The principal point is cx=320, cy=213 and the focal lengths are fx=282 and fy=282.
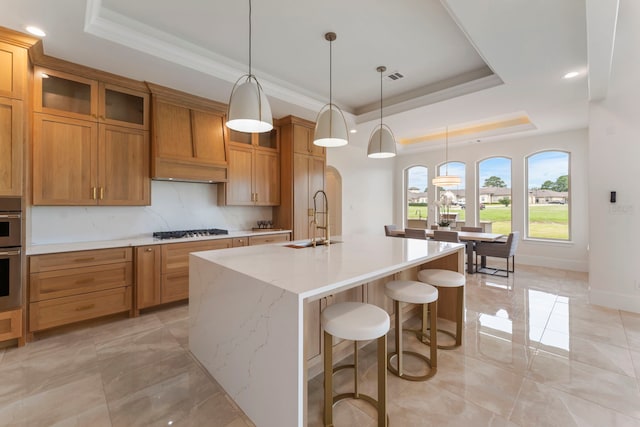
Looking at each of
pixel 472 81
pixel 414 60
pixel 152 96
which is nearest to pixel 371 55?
pixel 414 60

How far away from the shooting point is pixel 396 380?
2059 mm

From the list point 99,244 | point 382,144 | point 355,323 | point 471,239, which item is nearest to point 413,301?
point 355,323

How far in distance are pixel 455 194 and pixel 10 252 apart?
7.91 meters

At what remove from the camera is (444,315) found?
3.16 metres

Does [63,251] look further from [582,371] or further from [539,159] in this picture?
[539,159]

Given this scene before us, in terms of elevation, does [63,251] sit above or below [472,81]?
below

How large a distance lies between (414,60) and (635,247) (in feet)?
11.4

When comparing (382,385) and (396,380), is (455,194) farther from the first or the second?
(382,385)

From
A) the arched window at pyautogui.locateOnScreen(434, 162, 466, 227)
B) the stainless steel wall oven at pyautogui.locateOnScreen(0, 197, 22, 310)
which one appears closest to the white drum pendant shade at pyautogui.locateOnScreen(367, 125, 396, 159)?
the stainless steel wall oven at pyautogui.locateOnScreen(0, 197, 22, 310)

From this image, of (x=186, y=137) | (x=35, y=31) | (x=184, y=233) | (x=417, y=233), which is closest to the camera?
(x=35, y=31)

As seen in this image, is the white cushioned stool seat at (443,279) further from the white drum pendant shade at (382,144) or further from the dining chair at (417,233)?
the dining chair at (417,233)

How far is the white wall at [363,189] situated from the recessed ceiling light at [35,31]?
481 cm

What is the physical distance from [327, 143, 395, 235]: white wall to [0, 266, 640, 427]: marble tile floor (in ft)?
13.8

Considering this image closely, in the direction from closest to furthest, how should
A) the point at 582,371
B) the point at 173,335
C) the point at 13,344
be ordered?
the point at 582,371 < the point at 13,344 < the point at 173,335
